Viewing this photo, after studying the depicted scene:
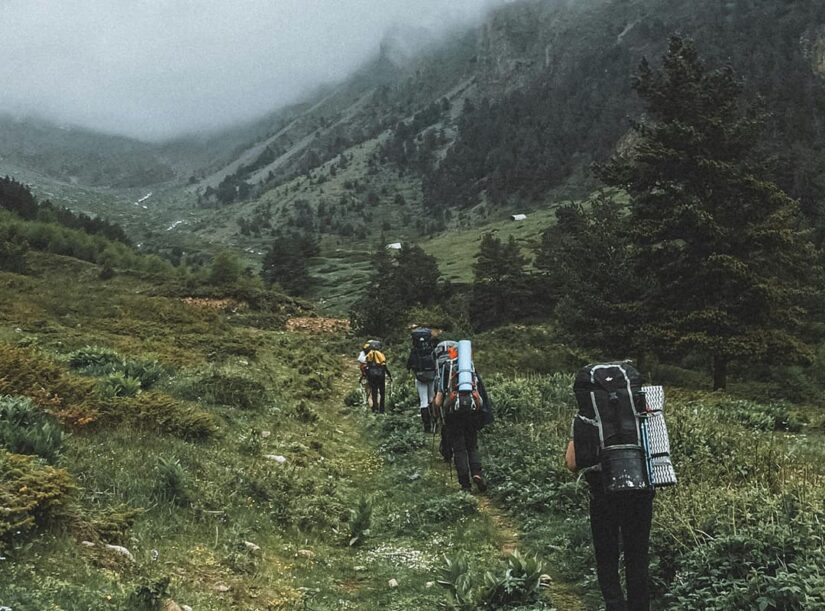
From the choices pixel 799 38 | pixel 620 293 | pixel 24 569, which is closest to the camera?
pixel 24 569

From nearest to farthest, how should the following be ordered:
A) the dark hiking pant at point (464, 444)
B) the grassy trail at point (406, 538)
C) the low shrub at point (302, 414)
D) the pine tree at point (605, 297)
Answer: the grassy trail at point (406, 538) < the dark hiking pant at point (464, 444) < the low shrub at point (302, 414) < the pine tree at point (605, 297)

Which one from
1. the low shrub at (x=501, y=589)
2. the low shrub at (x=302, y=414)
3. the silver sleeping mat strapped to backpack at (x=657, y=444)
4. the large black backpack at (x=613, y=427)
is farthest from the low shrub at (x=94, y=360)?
the silver sleeping mat strapped to backpack at (x=657, y=444)

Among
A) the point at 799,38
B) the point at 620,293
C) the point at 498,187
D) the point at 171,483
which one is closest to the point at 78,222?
the point at 620,293

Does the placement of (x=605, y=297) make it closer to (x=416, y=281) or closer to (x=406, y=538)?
(x=406, y=538)

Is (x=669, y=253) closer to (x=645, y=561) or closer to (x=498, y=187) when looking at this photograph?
(x=645, y=561)

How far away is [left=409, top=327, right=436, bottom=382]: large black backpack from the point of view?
13.5 metres

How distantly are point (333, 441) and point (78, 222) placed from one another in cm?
9632

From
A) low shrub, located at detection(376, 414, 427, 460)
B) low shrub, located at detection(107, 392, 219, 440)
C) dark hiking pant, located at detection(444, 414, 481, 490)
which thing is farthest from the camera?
low shrub, located at detection(376, 414, 427, 460)

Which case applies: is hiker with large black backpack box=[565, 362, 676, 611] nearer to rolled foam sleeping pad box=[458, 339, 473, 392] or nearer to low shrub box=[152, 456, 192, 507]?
rolled foam sleeping pad box=[458, 339, 473, 392]

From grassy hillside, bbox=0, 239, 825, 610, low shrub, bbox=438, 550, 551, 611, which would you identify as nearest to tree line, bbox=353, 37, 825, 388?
grassy hillside, bbox=0, 239, 825, 610

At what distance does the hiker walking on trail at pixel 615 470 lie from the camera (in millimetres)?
5004

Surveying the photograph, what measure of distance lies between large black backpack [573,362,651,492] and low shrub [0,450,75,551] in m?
4.50

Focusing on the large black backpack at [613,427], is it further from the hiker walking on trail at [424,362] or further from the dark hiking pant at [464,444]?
the hiker walking on trail at [424,362]

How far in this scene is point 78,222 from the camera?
3745 inches
